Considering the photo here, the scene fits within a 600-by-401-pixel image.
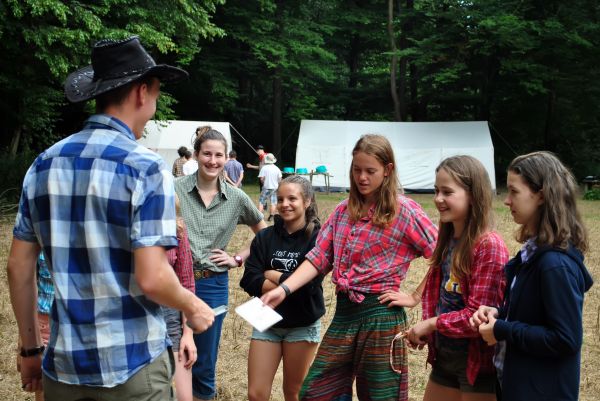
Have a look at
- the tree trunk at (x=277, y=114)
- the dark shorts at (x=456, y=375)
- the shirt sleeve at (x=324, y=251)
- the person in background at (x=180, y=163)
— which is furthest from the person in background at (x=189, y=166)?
the tree trunk at (x=277, y=114)

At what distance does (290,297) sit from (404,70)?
95.6ft

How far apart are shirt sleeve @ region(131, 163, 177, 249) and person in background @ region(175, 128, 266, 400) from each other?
1.84m

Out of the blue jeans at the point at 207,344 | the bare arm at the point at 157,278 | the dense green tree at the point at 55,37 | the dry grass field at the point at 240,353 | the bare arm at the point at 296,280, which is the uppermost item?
the dense green tree at the point at 55,37

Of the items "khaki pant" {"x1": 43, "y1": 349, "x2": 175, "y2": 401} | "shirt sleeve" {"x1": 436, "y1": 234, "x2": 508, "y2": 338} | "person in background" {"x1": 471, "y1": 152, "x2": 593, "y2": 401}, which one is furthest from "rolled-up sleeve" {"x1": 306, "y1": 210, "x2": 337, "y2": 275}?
"khaki pant" {"x1": 43, "y1": 349, "x2": 175, "y2": 401}

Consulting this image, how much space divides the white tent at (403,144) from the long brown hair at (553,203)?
2289cm

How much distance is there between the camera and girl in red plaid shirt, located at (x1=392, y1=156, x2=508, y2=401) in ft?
9.78

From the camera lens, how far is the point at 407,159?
86.8 feet

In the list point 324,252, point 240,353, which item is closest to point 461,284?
point 324,252

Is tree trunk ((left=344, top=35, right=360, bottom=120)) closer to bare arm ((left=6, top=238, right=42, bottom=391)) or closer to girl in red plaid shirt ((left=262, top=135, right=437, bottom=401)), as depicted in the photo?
girl in red plaid shirt ((left=262, top=135, right=437, bottom=401))

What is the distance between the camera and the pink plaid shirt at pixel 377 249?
3342 mm

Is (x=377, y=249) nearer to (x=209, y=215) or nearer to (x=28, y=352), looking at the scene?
(x=209, y=215)

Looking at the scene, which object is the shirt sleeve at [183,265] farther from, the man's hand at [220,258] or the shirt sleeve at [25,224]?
the shirt sleeve at [25,224]

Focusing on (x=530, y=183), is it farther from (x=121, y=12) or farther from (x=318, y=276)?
(x=121, y=12)

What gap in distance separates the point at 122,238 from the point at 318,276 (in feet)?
5.43
